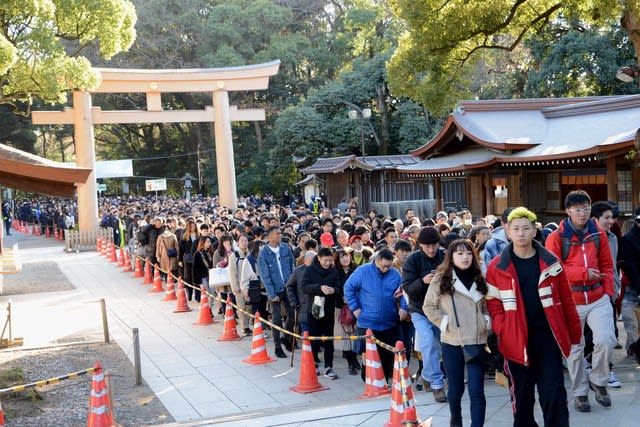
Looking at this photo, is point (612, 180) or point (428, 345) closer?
point (428, 345)

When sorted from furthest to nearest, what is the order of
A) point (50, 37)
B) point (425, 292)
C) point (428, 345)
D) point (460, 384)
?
point (50, 37) < point (428, 345) < point (425, 292) < point (460, 384)

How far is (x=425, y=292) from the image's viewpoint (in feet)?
23.6

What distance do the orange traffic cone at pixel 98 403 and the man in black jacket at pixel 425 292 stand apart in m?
2.99

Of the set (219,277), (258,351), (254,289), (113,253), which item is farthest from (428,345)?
(113,253)

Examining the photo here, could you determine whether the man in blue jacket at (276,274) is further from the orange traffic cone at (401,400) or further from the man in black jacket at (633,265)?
the man in black jacket at (633,265)

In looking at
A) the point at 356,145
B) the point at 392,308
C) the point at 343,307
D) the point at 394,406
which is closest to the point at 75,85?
the point at 343,307

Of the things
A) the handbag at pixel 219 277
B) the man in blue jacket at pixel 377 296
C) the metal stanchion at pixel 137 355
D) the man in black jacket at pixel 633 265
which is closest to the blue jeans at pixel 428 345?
the man in blue jacket at pixel 377 296

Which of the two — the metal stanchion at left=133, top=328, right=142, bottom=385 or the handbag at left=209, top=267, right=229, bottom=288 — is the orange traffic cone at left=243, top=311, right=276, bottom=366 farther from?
the handbag at left=209, top=267, right=229, bottom=288

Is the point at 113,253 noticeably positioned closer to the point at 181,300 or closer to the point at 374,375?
the point at 181,300

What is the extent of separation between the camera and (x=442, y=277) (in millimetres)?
5879

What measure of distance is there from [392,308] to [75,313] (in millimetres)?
9783

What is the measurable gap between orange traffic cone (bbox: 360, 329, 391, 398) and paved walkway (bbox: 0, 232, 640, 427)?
27cm

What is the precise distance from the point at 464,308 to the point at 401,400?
1051mm

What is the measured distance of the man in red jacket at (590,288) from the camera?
656cm
